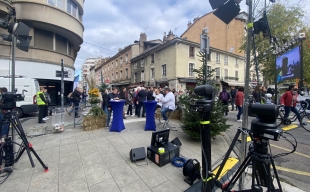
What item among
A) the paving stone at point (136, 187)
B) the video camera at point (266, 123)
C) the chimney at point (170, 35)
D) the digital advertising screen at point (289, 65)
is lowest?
the paving stone at point (136, 187)

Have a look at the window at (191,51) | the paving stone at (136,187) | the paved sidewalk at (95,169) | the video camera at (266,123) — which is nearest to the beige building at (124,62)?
the window at (191,51)

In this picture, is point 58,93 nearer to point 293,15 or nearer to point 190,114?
point 190,114

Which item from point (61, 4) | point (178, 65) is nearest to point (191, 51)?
point (178, 65)

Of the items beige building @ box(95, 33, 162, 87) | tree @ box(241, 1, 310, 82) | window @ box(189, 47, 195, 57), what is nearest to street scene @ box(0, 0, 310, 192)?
tree @ box(241, 1, 310, 82)

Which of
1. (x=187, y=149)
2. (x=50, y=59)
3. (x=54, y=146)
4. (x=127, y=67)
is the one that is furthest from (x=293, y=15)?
(x=127, y=67)

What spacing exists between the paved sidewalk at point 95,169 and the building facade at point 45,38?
29.0 feet

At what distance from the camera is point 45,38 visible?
38.2 ft

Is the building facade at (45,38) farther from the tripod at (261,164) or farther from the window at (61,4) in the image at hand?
the tripod at (261,164)

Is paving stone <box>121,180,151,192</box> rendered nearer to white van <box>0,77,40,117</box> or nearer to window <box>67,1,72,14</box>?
white van <box>0,77,40,117</box>

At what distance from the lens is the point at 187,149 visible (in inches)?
157

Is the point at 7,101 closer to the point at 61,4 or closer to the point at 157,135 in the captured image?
the point at 157,135

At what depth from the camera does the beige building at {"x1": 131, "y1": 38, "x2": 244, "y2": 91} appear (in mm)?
19172

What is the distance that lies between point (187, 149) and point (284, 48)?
24.9 ft

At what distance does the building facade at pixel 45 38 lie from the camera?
10109mm
